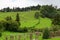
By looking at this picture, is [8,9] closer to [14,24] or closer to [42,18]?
[42,18]

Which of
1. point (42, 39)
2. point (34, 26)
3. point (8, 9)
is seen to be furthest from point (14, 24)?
point (8, 9)

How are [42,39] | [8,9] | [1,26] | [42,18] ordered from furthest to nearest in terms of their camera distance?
1. [8,9]
2. [42,18]
3. [1,26]
4. [42,39]

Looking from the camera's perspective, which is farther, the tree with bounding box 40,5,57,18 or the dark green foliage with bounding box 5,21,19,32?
the tree with bounding box 40,5,57,18

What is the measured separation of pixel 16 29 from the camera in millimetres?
68688

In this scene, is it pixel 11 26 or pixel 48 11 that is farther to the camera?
pixel 48 11

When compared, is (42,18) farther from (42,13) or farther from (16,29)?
(16,29)

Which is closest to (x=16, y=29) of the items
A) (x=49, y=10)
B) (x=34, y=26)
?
(x=34, y=26)

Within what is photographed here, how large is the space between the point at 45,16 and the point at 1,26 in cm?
3840

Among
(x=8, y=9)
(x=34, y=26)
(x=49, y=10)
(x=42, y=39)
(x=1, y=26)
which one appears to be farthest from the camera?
(x=8, y=9)

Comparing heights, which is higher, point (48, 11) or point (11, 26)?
point (48, 11)

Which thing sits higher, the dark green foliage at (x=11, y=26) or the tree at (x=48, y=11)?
the tree at (x=48, y=11)

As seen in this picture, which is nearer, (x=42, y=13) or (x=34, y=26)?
(x=34, y=26)

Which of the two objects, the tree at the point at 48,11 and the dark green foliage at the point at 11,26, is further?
the tree at the point at 48,11

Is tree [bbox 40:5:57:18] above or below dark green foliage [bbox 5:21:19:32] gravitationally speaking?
above
